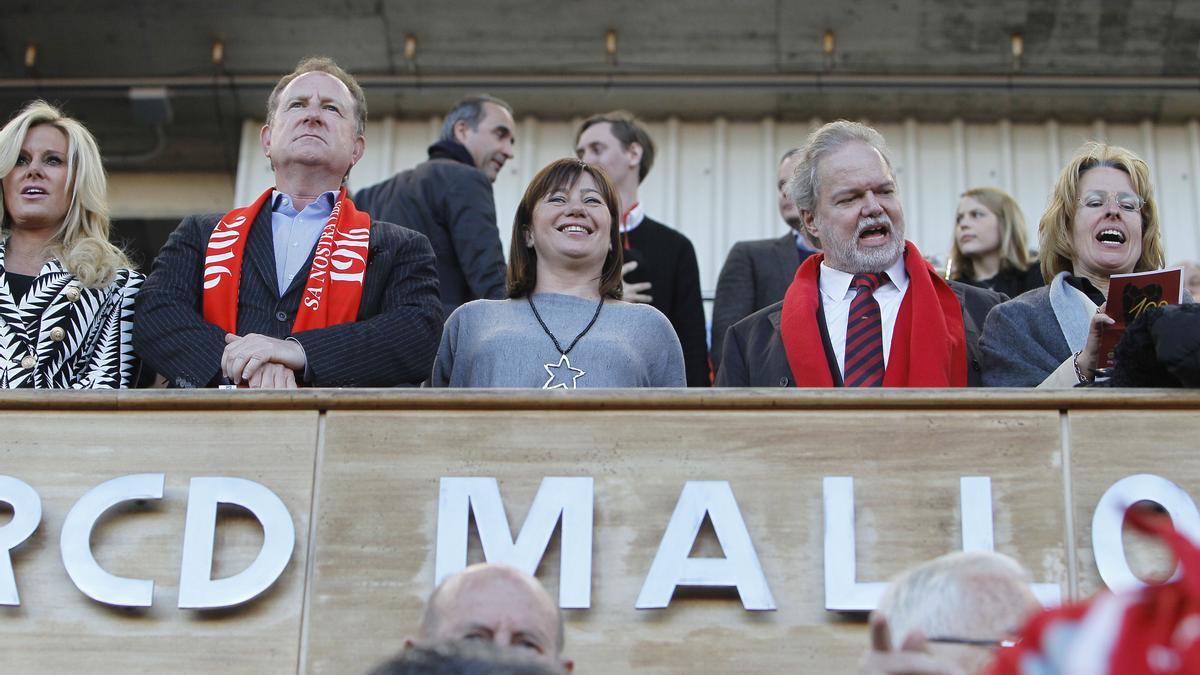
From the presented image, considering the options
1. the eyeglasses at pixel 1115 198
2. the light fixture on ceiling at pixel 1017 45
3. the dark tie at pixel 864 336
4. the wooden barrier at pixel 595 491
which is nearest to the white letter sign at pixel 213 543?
the wooden barrier at pixel 595 491

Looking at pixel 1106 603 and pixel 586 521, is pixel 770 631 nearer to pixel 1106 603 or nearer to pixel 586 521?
pixel 586 521

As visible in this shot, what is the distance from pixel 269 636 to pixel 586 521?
814mm

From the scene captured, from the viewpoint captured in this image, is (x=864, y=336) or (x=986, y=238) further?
(x=986, y=238)

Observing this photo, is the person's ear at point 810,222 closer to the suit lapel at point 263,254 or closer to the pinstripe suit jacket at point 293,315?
the pinstripe suit jacket at point 293,315

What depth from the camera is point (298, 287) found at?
217 inches

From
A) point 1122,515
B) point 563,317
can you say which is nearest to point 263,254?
point 563,317

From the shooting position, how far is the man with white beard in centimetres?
542

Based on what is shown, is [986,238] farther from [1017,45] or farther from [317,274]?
[1017,45]

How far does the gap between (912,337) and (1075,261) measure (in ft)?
2.21

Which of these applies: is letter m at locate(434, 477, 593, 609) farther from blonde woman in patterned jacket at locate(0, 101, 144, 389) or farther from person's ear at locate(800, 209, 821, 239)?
person's ear at locate(800, 209, 821, 239)

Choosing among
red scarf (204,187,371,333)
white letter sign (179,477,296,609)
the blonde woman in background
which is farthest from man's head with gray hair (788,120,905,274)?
white letter sign (179,477,296,609)

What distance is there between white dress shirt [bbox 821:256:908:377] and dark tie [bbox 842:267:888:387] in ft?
0.05

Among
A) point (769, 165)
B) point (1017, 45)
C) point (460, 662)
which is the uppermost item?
point (1017, 45)

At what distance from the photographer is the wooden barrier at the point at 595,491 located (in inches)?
181
